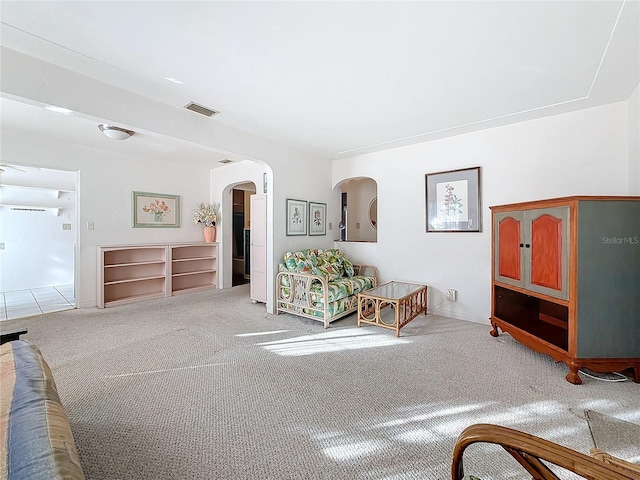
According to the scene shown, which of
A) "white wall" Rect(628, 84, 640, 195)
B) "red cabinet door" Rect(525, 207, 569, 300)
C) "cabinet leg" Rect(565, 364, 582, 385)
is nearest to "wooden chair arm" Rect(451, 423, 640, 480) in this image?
"cabinet leg" Rect(565, 364, 582, 385)

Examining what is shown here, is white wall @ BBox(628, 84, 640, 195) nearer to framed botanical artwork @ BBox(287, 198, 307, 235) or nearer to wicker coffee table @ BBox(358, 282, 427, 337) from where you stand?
wicker coffee table @ BBox(358, 282, 427, 337)

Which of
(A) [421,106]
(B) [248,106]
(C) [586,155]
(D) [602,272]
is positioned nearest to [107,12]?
(B) [248,106]

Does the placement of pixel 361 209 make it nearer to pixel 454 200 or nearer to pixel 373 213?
pixel 373 213

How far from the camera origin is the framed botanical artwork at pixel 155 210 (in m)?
4.80

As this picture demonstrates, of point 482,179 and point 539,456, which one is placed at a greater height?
point 482,179

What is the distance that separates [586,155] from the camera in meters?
2.87

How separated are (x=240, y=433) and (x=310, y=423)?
416 millimetres

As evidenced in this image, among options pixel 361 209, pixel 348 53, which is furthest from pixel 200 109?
pixel 361 209

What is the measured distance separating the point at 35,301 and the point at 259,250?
12.7ft

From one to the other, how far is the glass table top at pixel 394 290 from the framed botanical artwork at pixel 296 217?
4.88ft

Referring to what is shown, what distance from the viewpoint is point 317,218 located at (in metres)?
4.73

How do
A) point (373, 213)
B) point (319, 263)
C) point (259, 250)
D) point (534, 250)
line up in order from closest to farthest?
point (534, 250)
point (319, 263)
point (259, 250)
point (373, 213)

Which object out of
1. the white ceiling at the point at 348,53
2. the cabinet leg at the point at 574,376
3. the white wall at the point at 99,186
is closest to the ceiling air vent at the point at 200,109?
the white ceiling at the point at 348,53

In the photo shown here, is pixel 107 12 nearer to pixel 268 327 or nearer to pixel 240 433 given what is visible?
pixel 240 433
